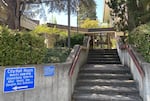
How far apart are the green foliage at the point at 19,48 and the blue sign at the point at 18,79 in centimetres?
18

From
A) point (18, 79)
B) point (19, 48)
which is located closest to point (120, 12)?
point (19, 48)

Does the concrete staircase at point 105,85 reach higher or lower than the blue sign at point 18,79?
lower

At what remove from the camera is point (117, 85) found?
7.93 metres

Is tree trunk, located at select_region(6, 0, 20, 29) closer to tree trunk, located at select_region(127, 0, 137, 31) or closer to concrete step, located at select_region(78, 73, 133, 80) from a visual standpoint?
concrete step, located at select_region(78, 73, 133, 80)

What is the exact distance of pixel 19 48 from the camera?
5.35 meters

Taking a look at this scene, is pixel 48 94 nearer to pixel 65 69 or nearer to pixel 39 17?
pixel 65 69

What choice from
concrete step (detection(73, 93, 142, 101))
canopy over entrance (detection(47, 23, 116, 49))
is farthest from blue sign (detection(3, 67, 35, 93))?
canopy over entrance (detection(47, 23, 116, 49))

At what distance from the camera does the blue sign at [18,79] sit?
502 centimetres

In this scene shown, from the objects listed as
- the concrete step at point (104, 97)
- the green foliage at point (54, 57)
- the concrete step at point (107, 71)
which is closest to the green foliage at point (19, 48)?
the green foliage at point (54, 57)

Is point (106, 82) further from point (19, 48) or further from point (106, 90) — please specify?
point (19, 48)

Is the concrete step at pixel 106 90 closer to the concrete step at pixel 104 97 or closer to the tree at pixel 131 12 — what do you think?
the concrete step at pixel 104 97

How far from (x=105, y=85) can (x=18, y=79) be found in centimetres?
354

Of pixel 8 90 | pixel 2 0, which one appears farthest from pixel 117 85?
pixel 2 0

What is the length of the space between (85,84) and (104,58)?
393cm
